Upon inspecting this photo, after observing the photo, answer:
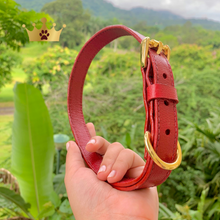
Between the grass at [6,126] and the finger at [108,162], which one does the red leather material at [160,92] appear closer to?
the finger at [108,162]

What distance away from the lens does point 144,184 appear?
299 mm

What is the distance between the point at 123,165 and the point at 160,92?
17cm

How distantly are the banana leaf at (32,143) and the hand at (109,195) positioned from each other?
0.34 meters

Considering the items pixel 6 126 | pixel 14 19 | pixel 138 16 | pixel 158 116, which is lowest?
pixel 6 126

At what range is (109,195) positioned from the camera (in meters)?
0.33

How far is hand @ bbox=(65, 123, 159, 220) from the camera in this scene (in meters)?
0.30

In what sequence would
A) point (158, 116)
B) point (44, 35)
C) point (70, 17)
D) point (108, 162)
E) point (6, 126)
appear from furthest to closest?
point (70, 17)
point (6, 126)
point (44, 35)
point (108, 162)
point (158, 116)

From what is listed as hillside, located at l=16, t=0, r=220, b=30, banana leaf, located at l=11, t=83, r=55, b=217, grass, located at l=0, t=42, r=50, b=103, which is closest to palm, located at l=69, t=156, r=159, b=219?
banana leaf, located at l=11, t=83, r=55, b=217

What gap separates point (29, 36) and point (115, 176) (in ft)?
2.22

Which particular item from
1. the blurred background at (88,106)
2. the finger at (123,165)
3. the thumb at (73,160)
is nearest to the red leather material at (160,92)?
the finger at (123,165)

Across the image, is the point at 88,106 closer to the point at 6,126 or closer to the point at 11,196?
the point at 6,126

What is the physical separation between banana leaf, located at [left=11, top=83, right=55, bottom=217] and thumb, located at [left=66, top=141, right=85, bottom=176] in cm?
26

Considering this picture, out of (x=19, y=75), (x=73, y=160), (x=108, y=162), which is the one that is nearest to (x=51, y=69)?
(x=19, y=75)

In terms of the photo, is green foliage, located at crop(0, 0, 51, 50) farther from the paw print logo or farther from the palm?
the palm
